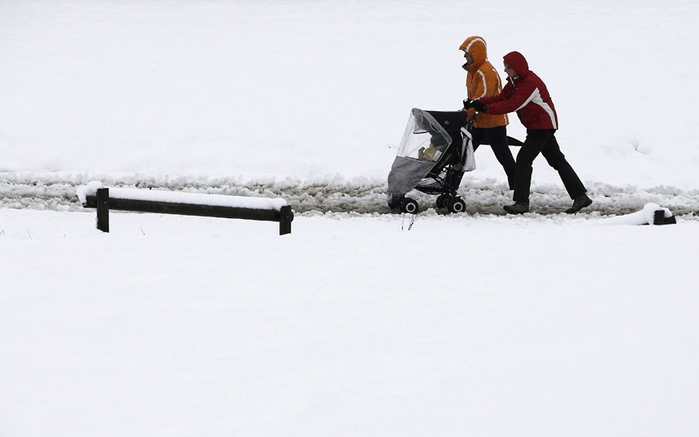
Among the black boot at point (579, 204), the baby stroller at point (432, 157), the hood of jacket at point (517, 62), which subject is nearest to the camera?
the hood of jacket at point (517, 62)

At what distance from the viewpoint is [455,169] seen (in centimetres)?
921

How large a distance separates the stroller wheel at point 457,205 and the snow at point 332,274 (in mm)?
245

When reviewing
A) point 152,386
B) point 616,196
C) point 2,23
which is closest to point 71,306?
point 152,386

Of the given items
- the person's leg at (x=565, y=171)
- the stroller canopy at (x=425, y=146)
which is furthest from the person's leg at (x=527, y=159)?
the stroller canopy at (x=425, y=146)

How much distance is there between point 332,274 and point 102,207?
2.49 metres

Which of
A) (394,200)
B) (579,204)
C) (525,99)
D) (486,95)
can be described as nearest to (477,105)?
(525,99)

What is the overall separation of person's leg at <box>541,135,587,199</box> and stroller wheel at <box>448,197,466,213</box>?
3.38 feet

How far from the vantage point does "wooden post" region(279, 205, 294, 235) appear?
7.38m

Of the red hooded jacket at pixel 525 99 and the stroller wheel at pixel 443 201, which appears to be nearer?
the red hooded jacket at pixel 525 99

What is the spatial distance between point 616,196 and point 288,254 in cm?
529

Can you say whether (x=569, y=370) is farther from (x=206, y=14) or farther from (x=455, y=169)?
(x=206, y=14)

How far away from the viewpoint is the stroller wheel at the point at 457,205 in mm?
9258

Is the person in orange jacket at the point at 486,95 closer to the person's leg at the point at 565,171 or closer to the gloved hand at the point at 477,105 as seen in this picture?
the person's leg at the point at 565,171

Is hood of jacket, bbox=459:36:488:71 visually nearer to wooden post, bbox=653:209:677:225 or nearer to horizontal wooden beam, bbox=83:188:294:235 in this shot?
wooden post, bbox=653:209:677:225
